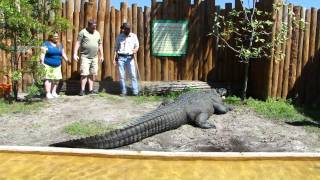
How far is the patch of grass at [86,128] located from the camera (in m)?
7.98

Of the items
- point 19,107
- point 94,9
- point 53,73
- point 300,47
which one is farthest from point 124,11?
point 300,47

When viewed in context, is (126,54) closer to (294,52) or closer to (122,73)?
(122,73)

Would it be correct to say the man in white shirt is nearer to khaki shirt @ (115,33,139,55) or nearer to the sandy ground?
khaki shirt @ (115,33,139,55)

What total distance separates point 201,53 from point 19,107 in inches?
168

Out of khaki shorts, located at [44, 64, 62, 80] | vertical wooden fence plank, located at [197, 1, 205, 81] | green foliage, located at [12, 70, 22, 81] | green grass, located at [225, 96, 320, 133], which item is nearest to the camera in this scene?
green grass, located at [225, 96, 320, 133]

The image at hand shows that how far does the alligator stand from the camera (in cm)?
661

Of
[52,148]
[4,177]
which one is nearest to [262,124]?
[52,148]

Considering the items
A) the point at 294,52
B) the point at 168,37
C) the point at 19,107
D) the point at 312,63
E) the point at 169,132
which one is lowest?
the point at 169,132

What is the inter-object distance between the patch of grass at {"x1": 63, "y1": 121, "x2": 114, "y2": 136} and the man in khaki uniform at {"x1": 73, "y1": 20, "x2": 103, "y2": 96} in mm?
2533

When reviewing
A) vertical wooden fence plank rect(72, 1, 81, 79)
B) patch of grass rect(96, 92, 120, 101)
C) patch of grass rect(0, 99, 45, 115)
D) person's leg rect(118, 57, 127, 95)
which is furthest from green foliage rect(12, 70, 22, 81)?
person's leg rect(118, 57, 127, 95)

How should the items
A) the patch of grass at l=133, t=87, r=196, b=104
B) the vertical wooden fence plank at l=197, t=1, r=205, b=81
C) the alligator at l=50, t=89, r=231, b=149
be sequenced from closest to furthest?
the alligator at l=50, t=89, r=231, b=149 → the patch of grass at l=133, t=87, r=196, b=104 → the vertical wooden fence plank at l=197, t=1, r=205, b=81

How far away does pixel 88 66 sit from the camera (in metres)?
11.1

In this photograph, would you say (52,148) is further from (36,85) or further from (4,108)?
(36,85)

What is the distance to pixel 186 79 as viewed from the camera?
1204cm
